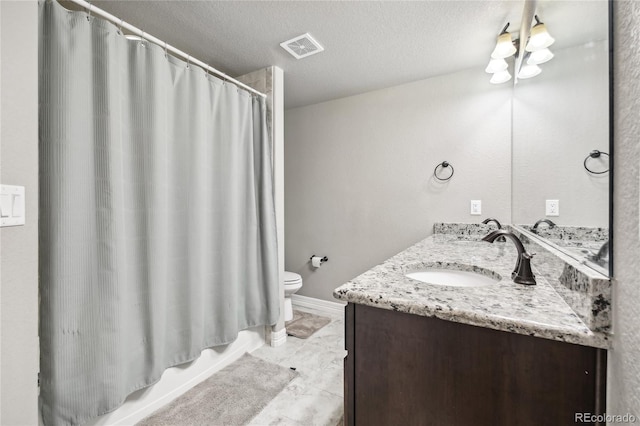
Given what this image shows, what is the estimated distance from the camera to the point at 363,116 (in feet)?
8.64

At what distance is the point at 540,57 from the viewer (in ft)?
3.92

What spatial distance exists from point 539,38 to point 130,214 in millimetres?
2070

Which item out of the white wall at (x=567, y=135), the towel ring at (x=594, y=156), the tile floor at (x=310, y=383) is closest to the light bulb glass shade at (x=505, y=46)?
the white wall at (x=567, y=135)

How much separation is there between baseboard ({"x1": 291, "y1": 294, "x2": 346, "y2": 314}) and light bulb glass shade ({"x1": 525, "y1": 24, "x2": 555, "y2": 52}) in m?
2.40

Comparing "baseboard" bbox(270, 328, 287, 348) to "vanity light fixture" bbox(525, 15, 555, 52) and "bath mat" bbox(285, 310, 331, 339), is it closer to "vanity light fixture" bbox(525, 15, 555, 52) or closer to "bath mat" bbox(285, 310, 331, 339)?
"bath mat" bbox(285, 310, 331, 339)

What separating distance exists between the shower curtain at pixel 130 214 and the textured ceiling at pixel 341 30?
361mm

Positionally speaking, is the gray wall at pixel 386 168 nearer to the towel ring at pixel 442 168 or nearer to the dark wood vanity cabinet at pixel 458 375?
the towel ring at pixel 442 168

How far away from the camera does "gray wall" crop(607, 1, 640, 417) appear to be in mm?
446

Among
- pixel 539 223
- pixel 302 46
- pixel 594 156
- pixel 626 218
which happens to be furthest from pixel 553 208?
pixel 302 46

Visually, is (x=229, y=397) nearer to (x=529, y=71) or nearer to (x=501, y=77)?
(x=529, y=71)

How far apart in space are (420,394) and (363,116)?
2.44 meters

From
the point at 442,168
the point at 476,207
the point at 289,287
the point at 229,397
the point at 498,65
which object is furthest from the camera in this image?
the point at 289,287

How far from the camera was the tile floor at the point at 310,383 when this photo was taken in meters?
1.38

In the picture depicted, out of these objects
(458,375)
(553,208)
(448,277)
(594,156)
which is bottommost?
(458,375)
